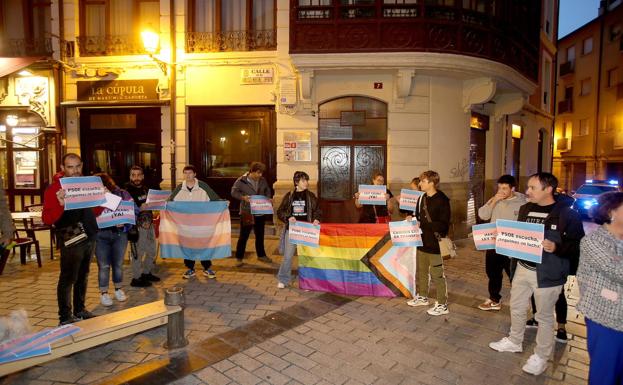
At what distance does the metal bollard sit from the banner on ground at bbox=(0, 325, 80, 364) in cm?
104

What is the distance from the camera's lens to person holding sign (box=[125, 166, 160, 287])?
21.8 ft

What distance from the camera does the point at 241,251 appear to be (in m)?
8.12

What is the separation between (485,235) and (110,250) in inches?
201

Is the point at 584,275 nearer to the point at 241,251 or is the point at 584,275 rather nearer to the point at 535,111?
the point at 241,251

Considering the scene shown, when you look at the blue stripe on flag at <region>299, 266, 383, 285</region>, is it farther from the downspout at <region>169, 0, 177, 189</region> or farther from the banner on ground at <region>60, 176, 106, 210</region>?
the downspout at <region>169, 0, 177, 189</region>

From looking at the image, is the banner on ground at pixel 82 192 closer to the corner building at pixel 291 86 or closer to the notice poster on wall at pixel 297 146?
the corner building at pixel 291 86

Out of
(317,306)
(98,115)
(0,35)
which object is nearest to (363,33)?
(317,306)

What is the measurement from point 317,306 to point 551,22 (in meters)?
20.2

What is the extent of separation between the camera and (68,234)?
4.76 meters

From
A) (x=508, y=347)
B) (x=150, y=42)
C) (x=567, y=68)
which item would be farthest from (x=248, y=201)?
(x=567, y=68)

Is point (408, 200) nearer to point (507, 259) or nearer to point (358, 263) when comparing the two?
point (358, 263)

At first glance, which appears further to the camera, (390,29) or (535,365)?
(390,29)

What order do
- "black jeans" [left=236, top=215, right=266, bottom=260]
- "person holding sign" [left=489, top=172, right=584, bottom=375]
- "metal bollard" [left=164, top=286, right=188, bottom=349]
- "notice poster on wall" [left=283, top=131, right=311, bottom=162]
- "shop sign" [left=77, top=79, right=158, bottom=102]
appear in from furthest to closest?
"shop sign" [left=77, top=79, right=158, bottom=102], "notice poster on wall" [left=283, top=131, right=311, bottom=162], "black jeans" [left=236, top=215, right=266, bottom=260], "metal bollard" [left=164, top=286, right=188, bottom=349], "person holding sign" [left=489, top=172, right=584, bottom=375]

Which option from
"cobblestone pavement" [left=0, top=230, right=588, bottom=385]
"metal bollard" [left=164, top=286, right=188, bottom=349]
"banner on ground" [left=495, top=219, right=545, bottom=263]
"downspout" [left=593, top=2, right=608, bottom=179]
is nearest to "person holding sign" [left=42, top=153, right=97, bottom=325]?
"cobblestone pavement" [left=0, top=230, right=588, bottom=385]
